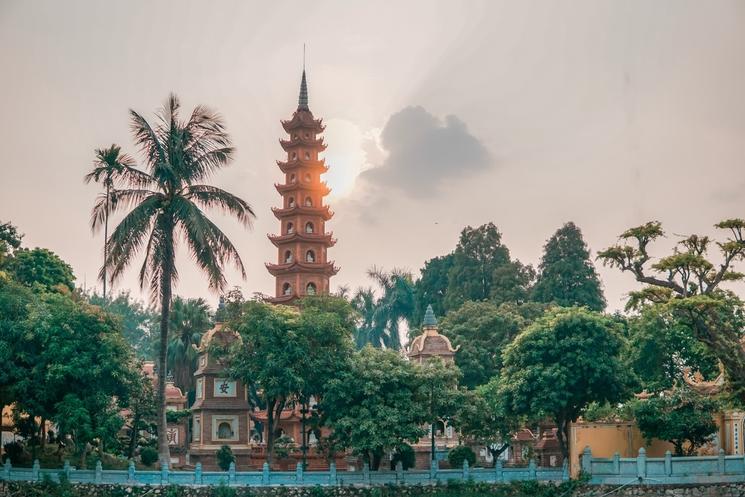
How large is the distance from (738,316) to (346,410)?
72.4ft

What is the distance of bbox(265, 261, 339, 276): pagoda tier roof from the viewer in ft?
197

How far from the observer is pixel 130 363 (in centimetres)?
3991

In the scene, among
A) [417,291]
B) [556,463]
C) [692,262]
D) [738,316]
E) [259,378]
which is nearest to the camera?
[692,262]

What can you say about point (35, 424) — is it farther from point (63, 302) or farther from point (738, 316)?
point (738, 316)

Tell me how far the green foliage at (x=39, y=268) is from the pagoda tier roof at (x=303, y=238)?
1175cm

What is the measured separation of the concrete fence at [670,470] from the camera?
36.5 meters

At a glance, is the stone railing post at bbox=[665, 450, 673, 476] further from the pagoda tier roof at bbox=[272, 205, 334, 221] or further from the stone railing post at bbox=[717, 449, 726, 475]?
the pagoda tier roof at bbox=[272, 205, 334, 221]

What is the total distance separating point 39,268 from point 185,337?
9.75 m

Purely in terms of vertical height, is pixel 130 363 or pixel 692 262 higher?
pixel 692 262

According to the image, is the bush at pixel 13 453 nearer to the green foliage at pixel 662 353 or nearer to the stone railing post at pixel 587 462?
the stone railing post at pixel 587 462

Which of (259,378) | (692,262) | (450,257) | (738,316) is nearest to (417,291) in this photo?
(450,257)

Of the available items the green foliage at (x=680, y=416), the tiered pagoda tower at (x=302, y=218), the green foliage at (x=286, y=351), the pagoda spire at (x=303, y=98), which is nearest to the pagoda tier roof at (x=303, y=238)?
the tiered pagoda tower at (x=302, y=218)

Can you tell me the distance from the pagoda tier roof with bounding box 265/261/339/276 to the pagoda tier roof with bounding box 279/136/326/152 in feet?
23.1

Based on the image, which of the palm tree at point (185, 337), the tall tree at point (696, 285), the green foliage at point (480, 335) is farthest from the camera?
the palm tree at point (185, 337)
